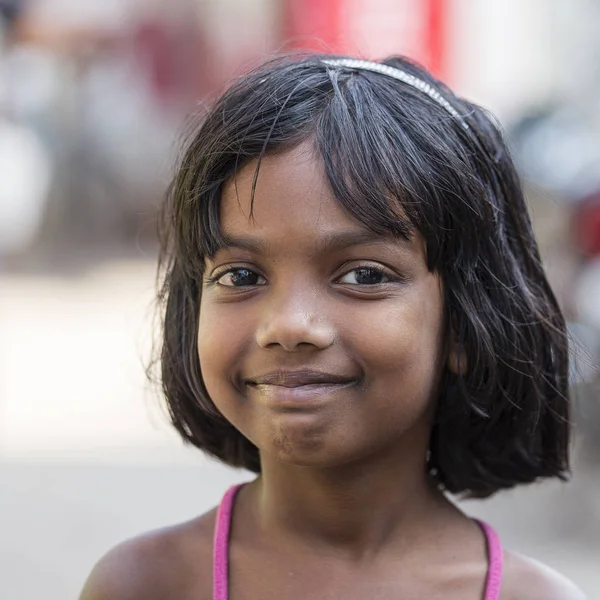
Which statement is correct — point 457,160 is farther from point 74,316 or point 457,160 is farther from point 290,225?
point 74,316

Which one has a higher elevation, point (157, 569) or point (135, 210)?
point (135, 210)

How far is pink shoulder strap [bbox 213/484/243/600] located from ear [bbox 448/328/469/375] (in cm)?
44

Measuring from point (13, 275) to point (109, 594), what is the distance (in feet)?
26.7

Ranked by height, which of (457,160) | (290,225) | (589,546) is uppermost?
(457,160)

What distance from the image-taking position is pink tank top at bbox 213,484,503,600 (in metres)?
1.81

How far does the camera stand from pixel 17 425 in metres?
5.71

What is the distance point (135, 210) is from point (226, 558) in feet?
32.1

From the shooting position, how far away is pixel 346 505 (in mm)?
1831

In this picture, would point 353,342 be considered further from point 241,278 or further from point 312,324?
point 241,278

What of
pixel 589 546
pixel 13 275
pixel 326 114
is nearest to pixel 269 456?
pixel 326 114

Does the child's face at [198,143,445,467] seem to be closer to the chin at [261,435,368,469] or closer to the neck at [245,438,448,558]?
the chin at [261,435,368,469]

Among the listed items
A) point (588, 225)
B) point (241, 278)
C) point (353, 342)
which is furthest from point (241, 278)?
point (588, 225)

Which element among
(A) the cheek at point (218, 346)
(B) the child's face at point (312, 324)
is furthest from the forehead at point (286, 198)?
(A) the cheek at point (218, 346)

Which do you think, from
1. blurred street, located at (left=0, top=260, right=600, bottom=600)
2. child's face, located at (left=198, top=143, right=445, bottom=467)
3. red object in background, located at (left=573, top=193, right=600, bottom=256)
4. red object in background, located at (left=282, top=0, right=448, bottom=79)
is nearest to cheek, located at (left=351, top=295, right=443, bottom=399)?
child's face, located at (left=198, top=143, right=445, bottom=467)
